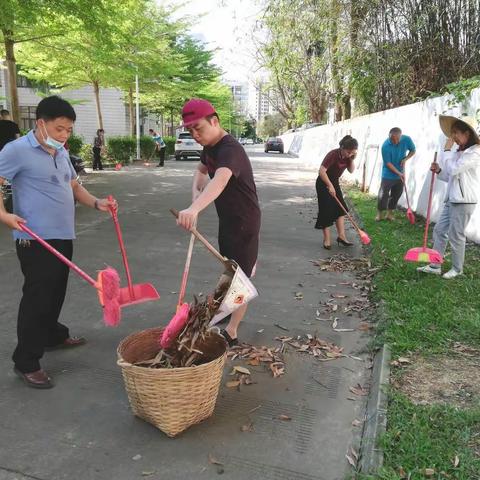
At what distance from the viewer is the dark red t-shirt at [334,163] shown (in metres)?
6.90

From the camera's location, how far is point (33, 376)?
339 cm

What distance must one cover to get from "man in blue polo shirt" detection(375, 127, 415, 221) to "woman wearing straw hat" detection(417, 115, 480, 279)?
3258 millimetres

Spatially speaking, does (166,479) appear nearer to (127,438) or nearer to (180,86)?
(127,438)

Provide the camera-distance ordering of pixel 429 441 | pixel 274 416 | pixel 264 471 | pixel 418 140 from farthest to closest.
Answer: pixel 418 140 < pixel 274 416 < pixel 429 441 < pixel 264 471

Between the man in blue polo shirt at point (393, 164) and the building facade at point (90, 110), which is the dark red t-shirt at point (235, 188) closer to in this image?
the man in blue polo shirt at point (393, 164)

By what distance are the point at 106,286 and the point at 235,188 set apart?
3.87ft

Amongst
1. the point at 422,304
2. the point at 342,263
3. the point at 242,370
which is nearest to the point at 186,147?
the point at 342,263

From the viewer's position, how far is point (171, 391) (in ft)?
8.84

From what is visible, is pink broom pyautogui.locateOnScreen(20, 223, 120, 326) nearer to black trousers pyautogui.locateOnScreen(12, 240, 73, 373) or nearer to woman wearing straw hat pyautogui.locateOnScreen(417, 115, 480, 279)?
black trousers pyautogui.locateOnScreen(12, 240, 73, 373)

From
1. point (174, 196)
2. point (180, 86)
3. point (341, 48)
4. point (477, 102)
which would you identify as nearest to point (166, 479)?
point (477, 102)

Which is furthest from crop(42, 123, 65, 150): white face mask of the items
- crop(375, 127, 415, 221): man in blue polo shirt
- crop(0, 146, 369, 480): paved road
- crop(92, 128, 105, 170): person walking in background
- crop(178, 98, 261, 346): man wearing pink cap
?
crop(92, 128, 105, 170): person walking in background

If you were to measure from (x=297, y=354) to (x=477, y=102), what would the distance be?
5.56 meters

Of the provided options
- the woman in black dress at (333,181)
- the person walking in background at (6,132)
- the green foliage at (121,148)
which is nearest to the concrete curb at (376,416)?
the woman in black dress at (333,181)

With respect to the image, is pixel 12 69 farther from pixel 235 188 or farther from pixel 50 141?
pixel 235 188
